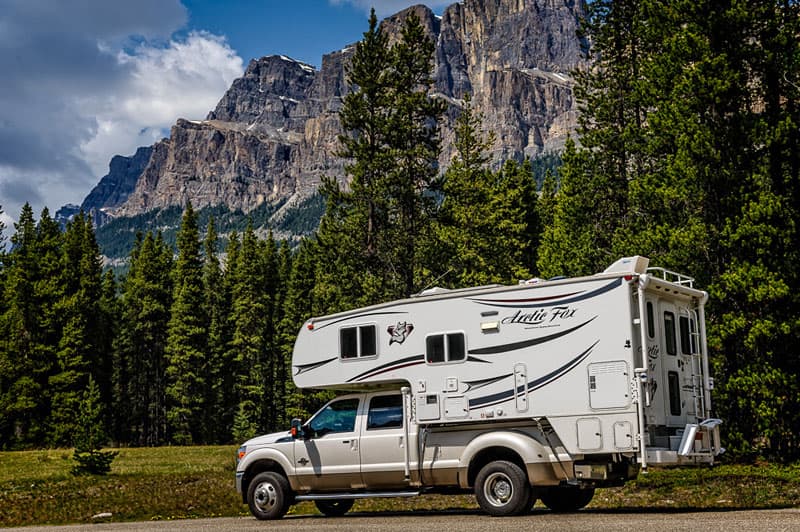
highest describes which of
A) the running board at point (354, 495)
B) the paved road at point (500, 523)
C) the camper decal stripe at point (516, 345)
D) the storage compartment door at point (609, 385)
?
the camper decal stripe at point (516, 345)

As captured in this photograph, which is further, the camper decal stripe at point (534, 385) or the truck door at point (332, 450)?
the truck door at point (332, 450)

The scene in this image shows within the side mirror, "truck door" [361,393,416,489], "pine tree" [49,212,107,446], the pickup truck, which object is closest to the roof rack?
the pickup truck

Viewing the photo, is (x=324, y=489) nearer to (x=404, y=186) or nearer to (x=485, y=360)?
→ (x=485, y=360)

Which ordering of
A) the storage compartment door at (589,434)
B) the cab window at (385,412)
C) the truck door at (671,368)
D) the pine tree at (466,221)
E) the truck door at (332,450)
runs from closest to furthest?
the storage compartment door at (589,434), the truck door at (671,368), the cab window at (385,412), the truck door at (332,450), the pine tree at (466,221)

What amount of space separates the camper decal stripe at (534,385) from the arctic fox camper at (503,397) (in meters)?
0.02

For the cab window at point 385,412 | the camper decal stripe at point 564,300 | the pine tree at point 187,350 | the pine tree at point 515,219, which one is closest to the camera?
the camper decal stripe at point 564,300

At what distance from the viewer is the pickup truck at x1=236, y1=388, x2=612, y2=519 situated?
1409 centimetres

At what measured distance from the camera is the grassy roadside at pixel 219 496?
56.2 feet

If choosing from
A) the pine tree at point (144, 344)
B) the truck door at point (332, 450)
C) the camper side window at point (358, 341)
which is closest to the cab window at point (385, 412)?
the truck door at point (332, 450)

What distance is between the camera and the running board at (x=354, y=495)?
15.2 m

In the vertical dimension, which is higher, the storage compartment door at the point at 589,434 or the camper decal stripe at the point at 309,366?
the camper decal stripe at the point at 309,366

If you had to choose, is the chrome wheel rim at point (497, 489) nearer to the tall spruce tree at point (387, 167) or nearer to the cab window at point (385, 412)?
the cab window at point (385, 412)

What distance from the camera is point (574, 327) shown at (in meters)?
14.1

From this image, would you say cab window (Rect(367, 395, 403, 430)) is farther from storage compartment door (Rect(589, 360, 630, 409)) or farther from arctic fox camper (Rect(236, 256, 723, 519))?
storage compartment door (Rect(589, 360, 630, 409))
